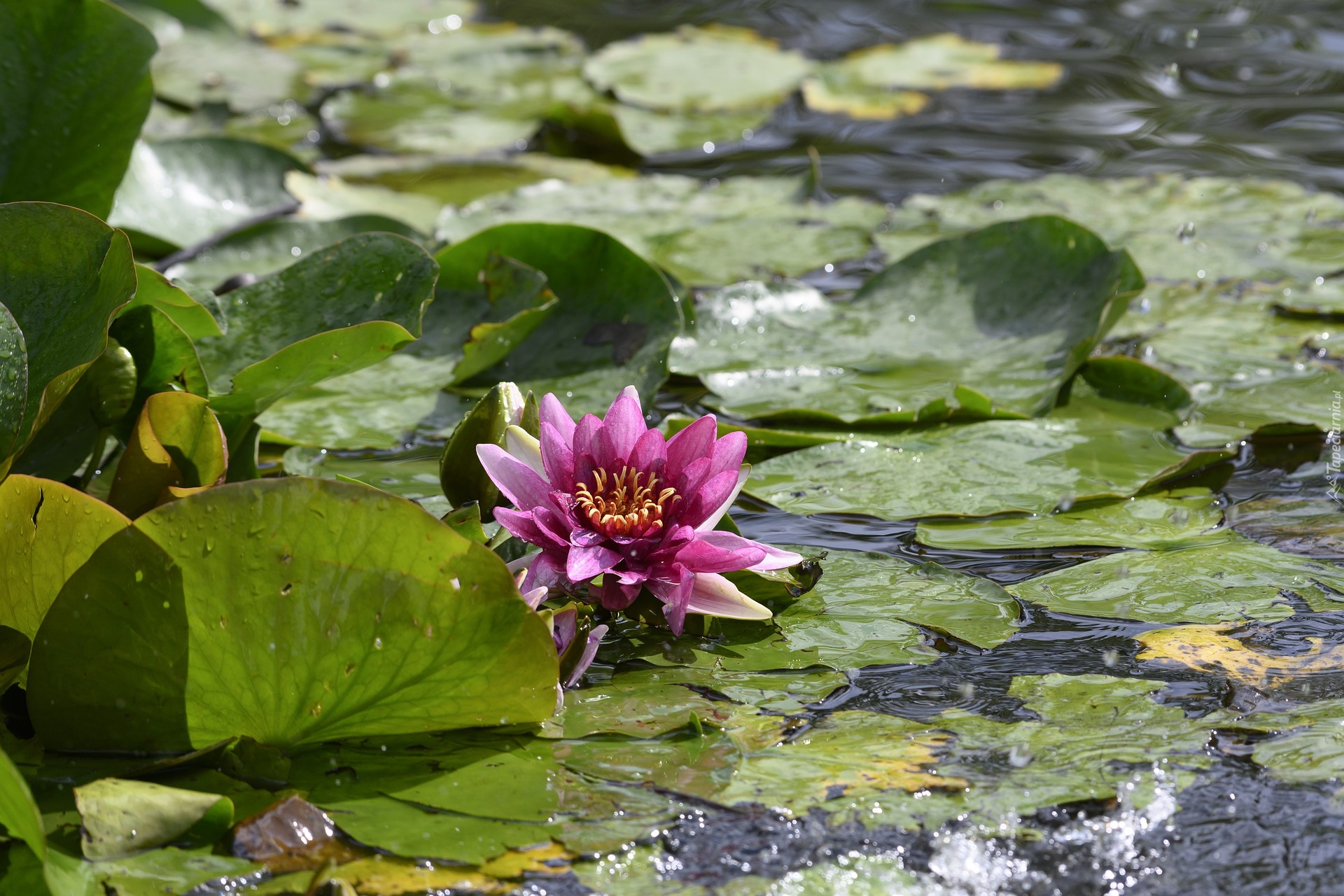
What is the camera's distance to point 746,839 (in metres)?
1.04

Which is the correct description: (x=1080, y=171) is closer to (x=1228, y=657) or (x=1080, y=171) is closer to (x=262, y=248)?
(x=262, y=248)

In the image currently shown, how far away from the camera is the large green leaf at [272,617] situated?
107 cm

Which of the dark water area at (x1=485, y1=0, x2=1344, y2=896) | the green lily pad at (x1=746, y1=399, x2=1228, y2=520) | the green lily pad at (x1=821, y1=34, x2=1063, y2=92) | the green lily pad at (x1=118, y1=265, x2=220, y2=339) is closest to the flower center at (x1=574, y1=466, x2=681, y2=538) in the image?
the dark water area at (x1=485, y1=0, x2=1344, y2=896)

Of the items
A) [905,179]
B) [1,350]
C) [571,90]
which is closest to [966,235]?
[905,179]

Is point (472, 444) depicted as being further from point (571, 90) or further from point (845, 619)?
point (571, 90)

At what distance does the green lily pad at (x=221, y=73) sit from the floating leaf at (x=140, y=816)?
2.92 metres

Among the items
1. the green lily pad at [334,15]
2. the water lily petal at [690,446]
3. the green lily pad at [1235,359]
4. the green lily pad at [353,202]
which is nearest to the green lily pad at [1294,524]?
the green lily pad at [1235,359]

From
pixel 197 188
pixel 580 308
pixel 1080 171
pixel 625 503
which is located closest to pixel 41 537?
pixel 625 503

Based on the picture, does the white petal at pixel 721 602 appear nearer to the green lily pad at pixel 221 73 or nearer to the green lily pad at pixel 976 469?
the green lily pad at pixel 976 469

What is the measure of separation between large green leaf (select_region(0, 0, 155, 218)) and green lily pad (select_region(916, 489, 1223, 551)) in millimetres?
1184

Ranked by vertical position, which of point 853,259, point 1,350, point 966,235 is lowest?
point 853,259

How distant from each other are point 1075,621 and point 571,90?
2.86 m

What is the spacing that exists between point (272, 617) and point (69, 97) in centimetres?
93

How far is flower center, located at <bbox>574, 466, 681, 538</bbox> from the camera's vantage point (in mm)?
1267
